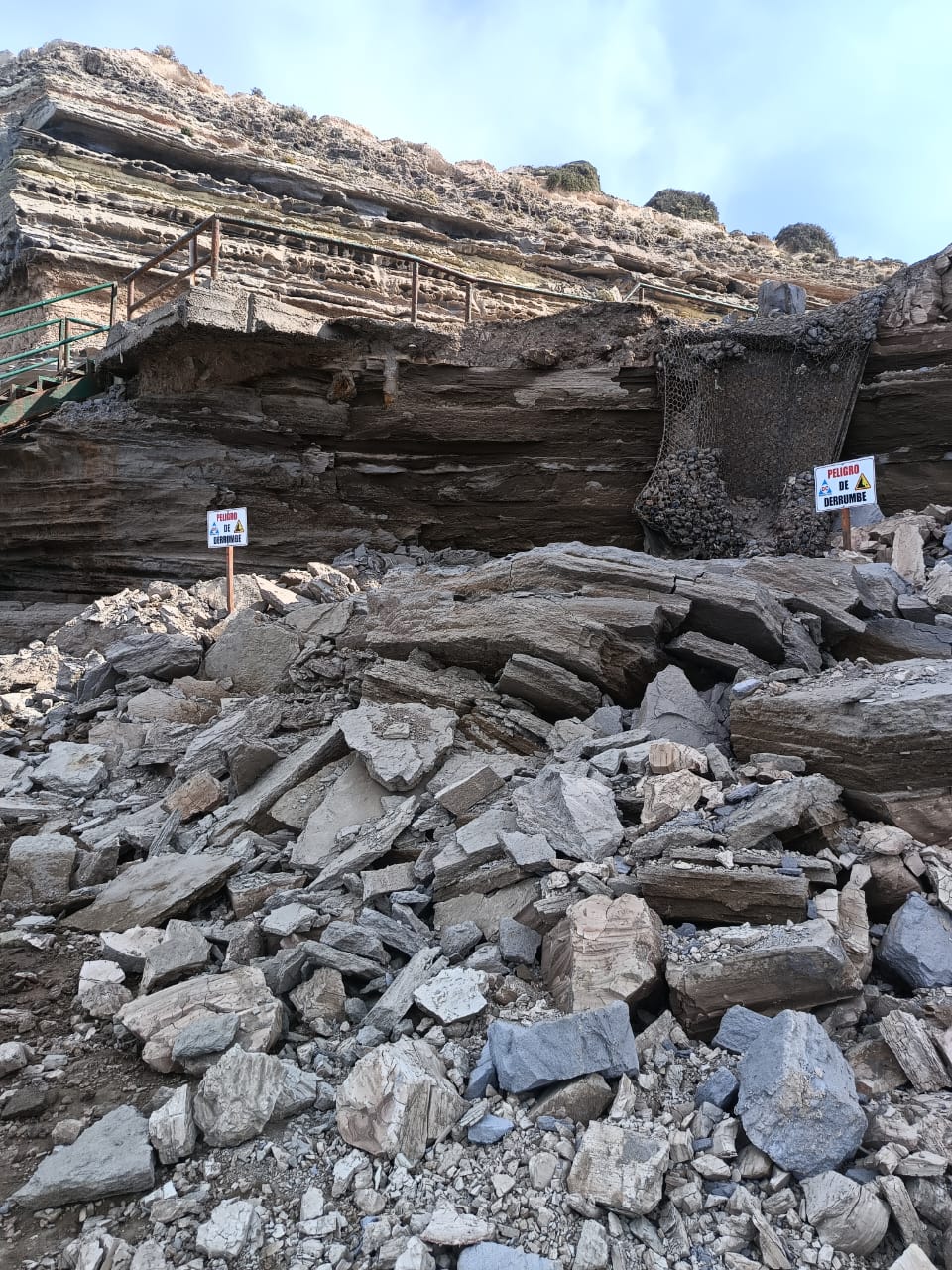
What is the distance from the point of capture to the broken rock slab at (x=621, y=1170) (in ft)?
8.49

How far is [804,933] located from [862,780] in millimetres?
1287

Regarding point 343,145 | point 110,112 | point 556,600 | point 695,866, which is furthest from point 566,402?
point 343,145

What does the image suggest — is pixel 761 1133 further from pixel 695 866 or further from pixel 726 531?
pixel 726 531

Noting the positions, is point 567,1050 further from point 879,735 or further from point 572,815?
point 879,735

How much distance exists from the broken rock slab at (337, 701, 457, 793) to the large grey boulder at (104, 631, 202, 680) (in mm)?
2744

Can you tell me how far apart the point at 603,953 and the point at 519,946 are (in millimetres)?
505

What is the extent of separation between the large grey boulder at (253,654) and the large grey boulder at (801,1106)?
564 cm

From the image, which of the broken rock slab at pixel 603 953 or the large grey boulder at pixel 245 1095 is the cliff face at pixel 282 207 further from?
the large grey boulder at pixel 245 1095

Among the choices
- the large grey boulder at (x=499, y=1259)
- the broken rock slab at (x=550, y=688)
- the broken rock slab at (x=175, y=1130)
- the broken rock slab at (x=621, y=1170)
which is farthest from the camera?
the broken rock slab at (x=550, y=688)

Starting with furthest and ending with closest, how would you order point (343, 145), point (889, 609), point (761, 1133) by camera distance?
1. point (343, 145)
2. point (889, 609)
3. point (761, 1133)

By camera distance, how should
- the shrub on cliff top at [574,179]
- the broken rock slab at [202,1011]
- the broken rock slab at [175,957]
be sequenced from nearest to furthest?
the broken rock slab at [202,1011] → the broken rock slab at [175,957] → the shrub on cliff top at [574,179]

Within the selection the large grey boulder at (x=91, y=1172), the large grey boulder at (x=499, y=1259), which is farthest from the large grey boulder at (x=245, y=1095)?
the large grey boulder at (x=499, y=1259)

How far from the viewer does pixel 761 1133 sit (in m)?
2.71

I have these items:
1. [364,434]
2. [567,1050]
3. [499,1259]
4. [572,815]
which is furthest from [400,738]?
[364,434]
